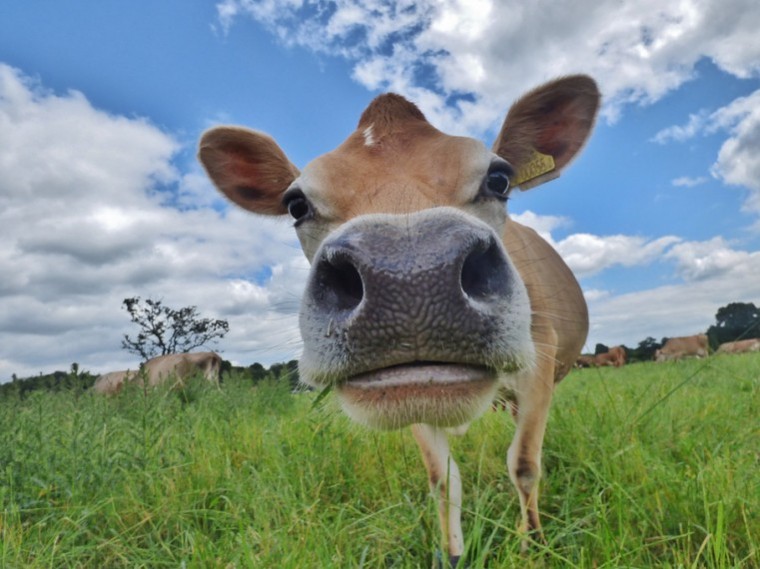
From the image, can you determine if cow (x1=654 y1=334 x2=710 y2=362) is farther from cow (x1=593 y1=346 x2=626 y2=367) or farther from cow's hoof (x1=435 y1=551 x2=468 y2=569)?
cow's hoof (x1=435 y1=551 x2=468 y2=569)

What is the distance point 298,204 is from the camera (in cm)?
298

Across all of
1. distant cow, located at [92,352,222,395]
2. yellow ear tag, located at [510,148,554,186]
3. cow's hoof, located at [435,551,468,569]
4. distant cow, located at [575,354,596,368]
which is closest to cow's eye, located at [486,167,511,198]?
yellow ear tag, located at [510,148,554,186]

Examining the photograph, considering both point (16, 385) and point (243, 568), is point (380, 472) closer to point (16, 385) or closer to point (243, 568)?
point (243, 568)

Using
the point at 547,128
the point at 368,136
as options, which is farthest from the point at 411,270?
the point at 547,128

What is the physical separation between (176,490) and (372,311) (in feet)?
7.69

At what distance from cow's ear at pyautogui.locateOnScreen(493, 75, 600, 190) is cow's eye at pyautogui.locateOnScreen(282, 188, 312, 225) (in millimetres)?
1489

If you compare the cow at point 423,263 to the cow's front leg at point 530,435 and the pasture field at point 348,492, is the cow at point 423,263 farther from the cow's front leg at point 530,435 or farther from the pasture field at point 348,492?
the pasture field at point 348,492

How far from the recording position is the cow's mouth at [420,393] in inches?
75.7

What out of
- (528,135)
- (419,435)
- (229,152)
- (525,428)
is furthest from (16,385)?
(528,135)

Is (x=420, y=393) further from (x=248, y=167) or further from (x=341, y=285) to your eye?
(x=248, y=167)

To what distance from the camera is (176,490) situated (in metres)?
3.54

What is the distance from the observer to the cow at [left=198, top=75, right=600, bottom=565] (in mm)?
1852

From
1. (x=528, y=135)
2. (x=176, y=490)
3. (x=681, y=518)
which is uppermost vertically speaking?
(x=528, y=135)

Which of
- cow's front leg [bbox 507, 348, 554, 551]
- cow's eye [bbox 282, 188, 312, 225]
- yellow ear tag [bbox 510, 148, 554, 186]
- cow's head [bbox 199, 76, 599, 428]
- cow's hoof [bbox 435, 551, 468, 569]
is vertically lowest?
cow's hoof [bbox 435, 551, 468, 569]
